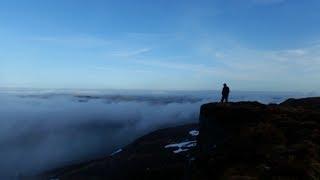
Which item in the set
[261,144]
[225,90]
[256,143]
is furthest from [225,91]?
[261,144]

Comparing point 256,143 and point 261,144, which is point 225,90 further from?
point 261,144

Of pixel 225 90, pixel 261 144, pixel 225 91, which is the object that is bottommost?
pixel 261 144

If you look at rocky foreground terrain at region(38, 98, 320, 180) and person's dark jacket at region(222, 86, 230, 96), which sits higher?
person's dark jacket at region(222, 86, 230, 96)

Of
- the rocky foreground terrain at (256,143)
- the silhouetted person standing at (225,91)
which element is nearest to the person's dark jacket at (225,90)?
the silhouetted person standing at (225,91)

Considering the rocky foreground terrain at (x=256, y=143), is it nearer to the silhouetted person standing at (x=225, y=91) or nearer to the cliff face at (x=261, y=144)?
the cliff face at (x=261, y=144)

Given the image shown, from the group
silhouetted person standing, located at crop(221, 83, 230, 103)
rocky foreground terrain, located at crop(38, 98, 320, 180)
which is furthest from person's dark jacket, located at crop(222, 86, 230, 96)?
rocky foreground terrain, located at crop(38, 98, 320, 180)

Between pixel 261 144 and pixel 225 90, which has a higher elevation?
pixel 225 90

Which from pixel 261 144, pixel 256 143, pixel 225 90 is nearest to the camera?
pixel 261 144

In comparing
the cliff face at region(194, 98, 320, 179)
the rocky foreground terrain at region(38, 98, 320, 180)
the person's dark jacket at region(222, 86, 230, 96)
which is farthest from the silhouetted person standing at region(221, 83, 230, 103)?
the cliff face at region(194, 98, 320, 179)

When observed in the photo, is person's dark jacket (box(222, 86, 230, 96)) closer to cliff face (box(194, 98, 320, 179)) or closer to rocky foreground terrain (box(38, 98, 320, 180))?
rocky foreground terrain (box(38, 98, 320, 180))

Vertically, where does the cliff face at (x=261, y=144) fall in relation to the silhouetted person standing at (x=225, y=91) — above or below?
below

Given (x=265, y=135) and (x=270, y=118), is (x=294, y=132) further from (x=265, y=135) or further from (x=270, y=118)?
(x=270, y=118)

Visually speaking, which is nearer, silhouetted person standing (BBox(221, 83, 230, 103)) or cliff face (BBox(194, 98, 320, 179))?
cliff face (BBox(194, 98, 320, 179))

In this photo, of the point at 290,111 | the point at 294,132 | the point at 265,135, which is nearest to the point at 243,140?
the point at 265,135
